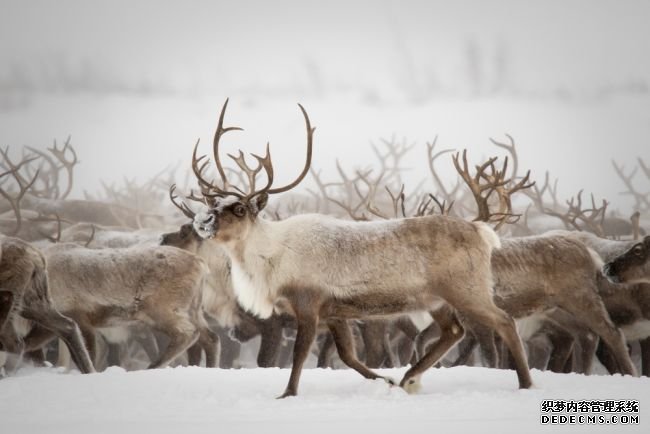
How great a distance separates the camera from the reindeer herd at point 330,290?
5039 mm

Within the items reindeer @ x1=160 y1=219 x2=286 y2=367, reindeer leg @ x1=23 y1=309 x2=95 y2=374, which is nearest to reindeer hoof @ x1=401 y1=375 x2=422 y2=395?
reindeer leg @ x1=23 y1=309 x2=95 y2=374

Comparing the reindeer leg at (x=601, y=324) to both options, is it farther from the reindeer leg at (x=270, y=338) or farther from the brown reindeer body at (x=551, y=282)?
the reindeer leg at (x=270, y=338)

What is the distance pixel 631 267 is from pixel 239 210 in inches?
140

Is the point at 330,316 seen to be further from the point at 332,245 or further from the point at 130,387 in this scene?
the point at 130,387

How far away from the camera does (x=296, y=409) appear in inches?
172

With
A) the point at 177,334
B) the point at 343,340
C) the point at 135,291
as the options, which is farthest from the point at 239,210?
the point at 135,291

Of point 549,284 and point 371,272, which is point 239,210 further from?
point 549,284

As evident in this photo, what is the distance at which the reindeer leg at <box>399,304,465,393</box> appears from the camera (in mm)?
4988

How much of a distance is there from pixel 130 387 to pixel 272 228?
1230 millimetres

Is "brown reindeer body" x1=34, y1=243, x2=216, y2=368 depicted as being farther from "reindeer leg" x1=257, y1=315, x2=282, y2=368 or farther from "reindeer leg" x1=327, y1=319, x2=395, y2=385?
"reindeer leg" x1=327, y1=319, x2=395, y2=385

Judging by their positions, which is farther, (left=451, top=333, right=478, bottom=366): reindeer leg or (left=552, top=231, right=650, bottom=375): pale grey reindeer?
(left=451, top=333, right=478, bottom=366): reindeer leg

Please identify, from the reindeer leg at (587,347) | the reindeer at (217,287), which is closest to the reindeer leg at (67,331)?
the reindeer at (217,287)

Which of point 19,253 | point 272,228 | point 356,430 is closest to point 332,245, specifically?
point 272,228

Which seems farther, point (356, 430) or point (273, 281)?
point (273, 281)
